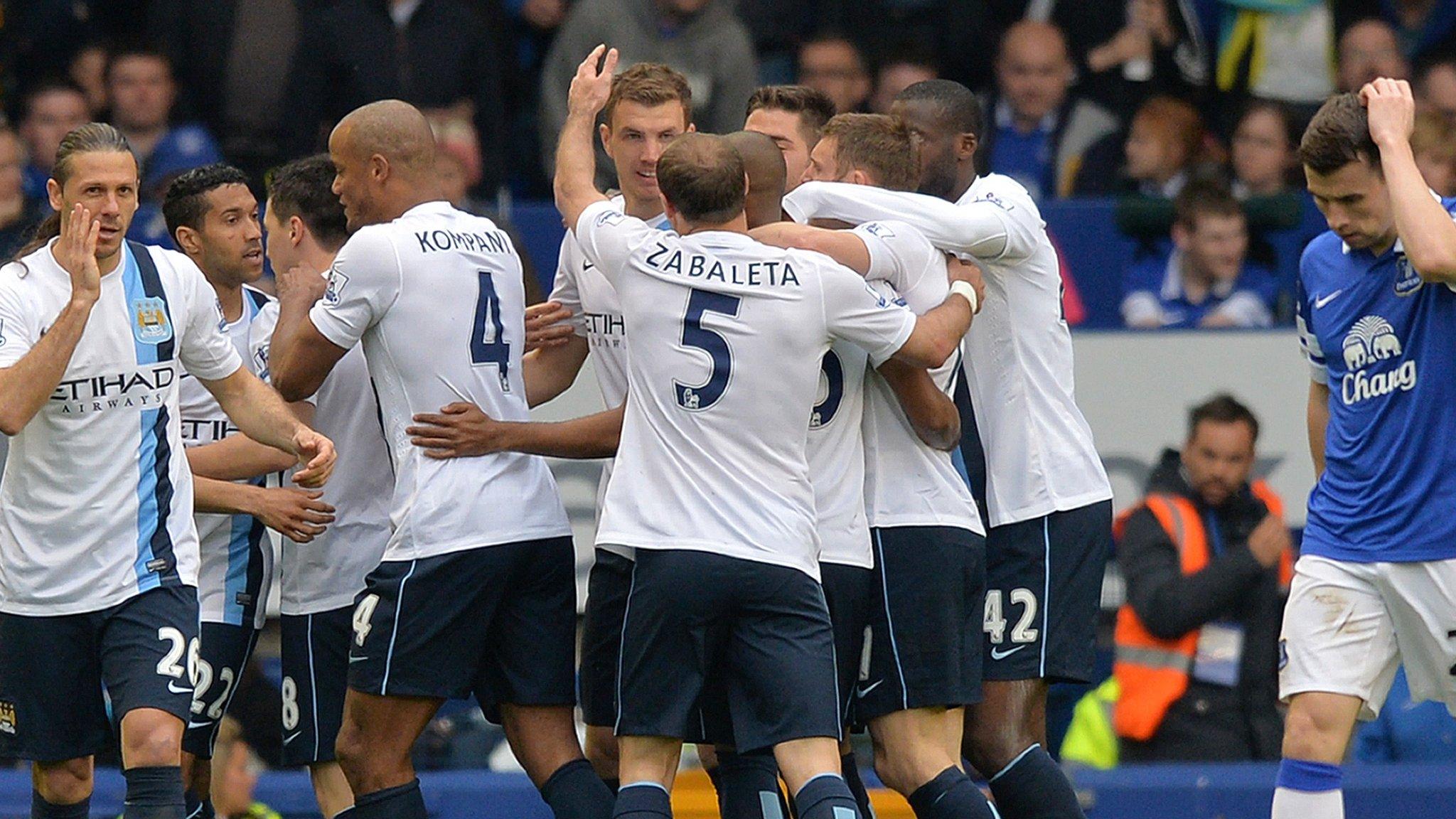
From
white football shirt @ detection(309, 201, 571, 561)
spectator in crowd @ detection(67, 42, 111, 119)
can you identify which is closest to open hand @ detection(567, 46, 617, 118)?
white football shirt @ detection(309, 201, 571, 561)

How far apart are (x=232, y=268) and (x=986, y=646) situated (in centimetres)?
280

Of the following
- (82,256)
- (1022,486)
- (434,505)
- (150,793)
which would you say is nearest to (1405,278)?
(1022,486)

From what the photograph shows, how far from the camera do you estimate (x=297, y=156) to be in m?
11.4

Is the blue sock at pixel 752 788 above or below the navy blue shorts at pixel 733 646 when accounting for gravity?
below

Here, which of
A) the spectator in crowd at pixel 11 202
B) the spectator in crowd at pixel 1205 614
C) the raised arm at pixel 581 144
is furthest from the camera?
the spectator in crowd at pixel 11 202

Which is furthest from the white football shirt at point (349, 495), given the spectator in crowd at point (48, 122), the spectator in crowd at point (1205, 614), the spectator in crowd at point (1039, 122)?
the spectator in crowd at point (1039, 122)

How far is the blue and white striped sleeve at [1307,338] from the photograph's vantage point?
23.0 feet

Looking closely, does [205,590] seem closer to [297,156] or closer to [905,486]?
[905,486]

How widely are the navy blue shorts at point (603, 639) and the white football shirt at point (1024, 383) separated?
48.8 inches

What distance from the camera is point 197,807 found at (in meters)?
7.43

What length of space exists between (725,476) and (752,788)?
101cm

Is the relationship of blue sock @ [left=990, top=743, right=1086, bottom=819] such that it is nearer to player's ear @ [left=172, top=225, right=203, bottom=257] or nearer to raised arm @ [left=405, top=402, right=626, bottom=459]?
raised arm @ [left=405, top=402, right=626, bottom=459]

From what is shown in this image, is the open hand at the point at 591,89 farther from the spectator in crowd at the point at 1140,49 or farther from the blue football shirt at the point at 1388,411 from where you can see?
the spectator in crowd at the point at 1140,49

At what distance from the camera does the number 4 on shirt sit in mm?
6664
